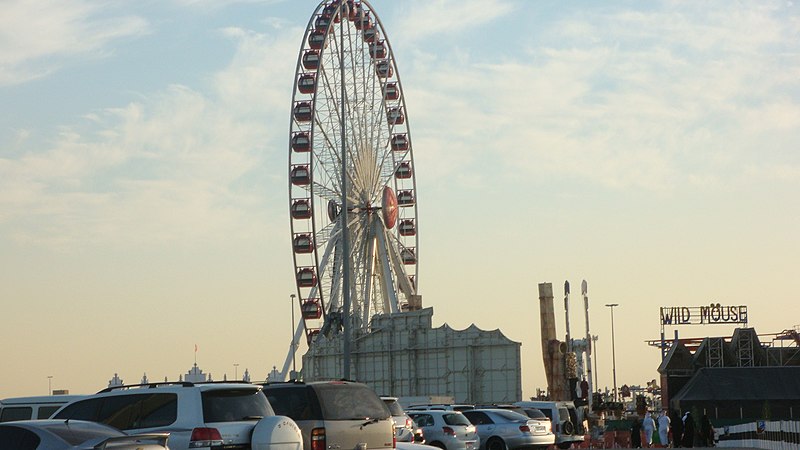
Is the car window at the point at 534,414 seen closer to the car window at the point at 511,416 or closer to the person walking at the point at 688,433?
the car window at the point at 511,416

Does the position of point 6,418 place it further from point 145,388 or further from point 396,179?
point 396,179

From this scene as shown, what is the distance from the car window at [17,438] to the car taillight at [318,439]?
492 centimetres

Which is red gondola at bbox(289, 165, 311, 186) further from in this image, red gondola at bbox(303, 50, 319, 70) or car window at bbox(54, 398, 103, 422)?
car window at bbox(54, 398, 103, 422)

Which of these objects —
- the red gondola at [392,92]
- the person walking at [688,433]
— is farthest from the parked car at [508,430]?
the red gondola at [392,92]

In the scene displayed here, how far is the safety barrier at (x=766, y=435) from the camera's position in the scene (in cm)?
2932

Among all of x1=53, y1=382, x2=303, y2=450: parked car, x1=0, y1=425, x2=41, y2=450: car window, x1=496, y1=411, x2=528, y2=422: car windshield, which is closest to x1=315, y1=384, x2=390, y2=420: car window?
x1=53, y1=382, x2=303, y2=450: parked car

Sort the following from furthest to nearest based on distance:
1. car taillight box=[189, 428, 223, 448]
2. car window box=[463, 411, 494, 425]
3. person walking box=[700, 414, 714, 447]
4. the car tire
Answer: person walking box=[700, 414, 714, 447] < the car tire < car window box=[463, 411, 494, 425] < car taillight box=[189, 428, 223, 448]

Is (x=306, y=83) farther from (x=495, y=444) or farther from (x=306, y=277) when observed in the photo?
(x=495, y=444)

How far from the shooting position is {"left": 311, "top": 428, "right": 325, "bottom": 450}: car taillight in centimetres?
1833

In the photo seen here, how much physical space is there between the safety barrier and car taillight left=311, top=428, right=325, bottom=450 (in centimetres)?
1360

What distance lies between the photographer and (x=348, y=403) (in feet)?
62.4

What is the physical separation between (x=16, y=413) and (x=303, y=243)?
147 ft

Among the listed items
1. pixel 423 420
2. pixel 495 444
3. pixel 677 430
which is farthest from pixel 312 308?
pixel 423 420

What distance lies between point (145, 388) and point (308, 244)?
5025 cm
